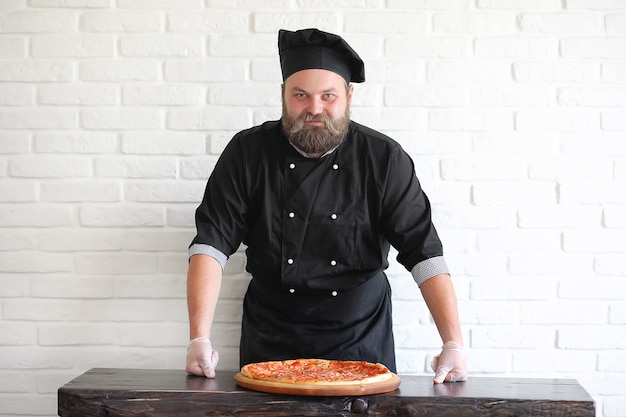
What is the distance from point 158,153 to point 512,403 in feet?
5.40

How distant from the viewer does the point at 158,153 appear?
310 cm

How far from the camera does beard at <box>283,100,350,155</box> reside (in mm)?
2672

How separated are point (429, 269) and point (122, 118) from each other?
1.31 m

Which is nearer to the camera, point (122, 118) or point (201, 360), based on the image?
point (201, 360)

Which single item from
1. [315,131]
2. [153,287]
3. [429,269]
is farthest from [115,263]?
[429,269]

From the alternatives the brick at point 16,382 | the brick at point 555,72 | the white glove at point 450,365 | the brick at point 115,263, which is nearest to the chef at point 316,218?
the white glove at point 450,365

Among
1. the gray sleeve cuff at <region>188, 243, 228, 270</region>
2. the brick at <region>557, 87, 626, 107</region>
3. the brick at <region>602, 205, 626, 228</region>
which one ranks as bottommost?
the gray sleeve cuff at <region>188, 243, 228, 270</region>

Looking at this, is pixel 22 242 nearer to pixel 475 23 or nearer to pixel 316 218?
pixel 316 218

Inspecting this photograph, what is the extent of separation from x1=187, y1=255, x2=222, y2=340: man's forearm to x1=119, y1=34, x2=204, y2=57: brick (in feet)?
2.84

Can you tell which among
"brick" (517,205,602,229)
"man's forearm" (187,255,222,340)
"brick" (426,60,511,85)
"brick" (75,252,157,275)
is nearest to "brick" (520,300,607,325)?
"brick" (517,205,602,229)

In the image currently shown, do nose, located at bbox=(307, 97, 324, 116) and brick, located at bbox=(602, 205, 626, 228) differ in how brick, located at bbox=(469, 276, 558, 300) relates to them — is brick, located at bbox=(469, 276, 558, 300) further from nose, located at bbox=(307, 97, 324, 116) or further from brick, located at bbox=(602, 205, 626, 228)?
nose, located at bbox=(307, 97, 324, 116)

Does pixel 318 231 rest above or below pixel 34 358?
above

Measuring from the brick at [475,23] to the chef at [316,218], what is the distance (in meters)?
0.47

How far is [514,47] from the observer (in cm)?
304
